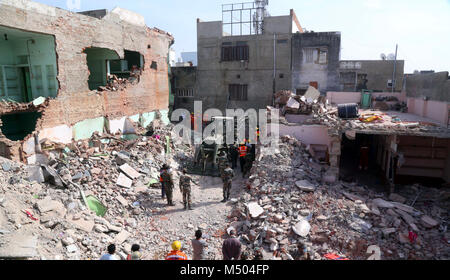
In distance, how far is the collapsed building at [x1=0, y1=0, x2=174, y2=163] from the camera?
9523 millimetres

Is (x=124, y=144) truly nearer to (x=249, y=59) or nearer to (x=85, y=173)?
(x=85, y=173)

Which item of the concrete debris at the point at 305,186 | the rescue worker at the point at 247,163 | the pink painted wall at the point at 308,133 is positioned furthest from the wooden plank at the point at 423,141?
the rescue worker at the point at 247,163

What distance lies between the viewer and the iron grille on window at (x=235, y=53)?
2114 centimetres

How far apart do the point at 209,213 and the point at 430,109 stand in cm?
1052

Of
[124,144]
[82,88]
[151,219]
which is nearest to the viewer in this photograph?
[151,219]

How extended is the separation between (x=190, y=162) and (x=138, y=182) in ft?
11.3

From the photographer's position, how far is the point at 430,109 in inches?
492

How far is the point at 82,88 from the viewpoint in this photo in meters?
11.7

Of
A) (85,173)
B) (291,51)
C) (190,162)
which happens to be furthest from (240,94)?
(85,173)

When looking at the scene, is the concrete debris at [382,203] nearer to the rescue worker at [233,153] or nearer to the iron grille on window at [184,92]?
the rescue worker at [233,153]

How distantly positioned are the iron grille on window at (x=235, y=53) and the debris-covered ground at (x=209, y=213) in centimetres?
1189

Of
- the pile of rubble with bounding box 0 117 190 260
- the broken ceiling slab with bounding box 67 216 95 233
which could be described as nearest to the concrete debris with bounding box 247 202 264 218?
the pile of rubble with bounding box 0 117 190 260

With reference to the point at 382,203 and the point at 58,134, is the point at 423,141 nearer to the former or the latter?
the point at 382,203

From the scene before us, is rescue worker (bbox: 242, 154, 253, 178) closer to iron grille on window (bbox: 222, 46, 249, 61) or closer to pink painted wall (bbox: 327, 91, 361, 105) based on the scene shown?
pink painted wall (bbox: 327, 91, 361, 105)
